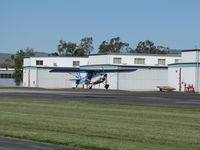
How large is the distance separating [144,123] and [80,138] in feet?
17.8

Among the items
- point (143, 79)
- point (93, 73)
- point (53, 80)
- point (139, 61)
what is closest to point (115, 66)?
point (143, 79)

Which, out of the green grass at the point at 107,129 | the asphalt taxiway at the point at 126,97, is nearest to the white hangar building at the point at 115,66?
the asphalt taxiway at the point at 126,97

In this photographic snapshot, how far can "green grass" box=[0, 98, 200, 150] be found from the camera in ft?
47.8

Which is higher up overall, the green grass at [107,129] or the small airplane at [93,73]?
the small airplane at [93,73]

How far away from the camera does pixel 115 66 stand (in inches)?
3516

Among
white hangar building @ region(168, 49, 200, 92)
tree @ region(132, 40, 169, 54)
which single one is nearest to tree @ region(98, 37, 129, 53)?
tree @ region(132, 40, 169, 54)

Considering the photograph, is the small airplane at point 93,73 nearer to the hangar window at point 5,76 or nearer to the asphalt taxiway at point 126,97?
the asphalt taxiway at point 126,97

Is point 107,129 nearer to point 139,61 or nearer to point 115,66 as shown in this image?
point 115,66

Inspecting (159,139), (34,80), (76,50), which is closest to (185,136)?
(159,139)

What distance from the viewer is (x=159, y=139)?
51.0ft

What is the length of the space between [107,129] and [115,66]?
71.4 m

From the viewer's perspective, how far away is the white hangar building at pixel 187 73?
251 feet

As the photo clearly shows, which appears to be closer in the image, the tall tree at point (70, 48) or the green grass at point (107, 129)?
the green grass at point (107, 129)

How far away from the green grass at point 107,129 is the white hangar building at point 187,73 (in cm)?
5318
